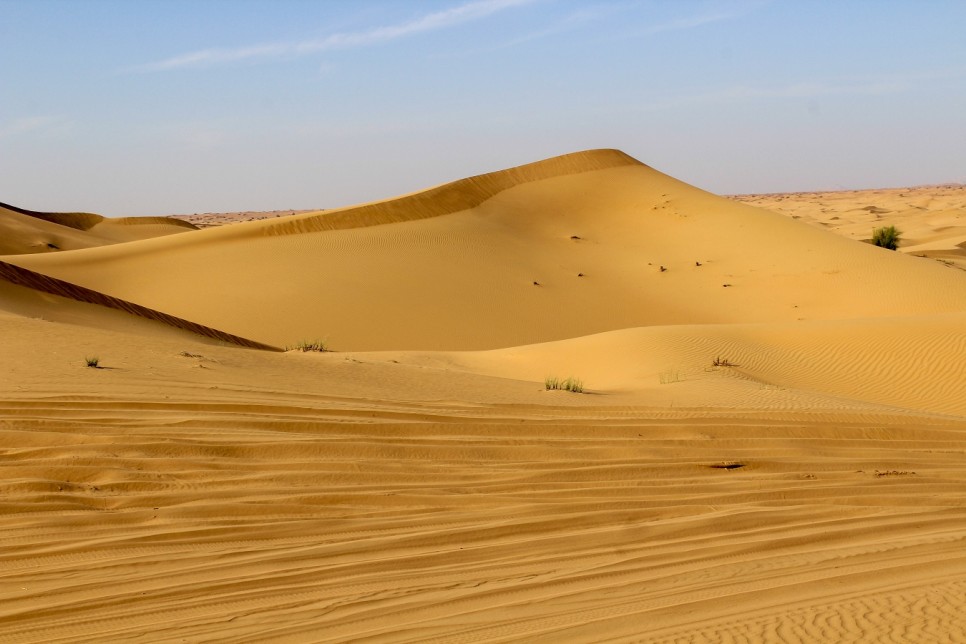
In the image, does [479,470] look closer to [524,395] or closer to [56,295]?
[524,395]

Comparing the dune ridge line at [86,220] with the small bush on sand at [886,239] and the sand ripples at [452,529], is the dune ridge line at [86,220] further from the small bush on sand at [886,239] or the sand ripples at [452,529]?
the sand ripples at [452,529]

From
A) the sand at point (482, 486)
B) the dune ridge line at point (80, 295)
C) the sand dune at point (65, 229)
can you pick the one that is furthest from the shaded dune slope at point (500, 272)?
the sand dune at point (65, 229)

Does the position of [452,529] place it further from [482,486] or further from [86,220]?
[86,220]

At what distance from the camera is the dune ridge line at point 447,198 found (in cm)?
3441

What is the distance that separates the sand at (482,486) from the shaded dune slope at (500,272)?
8.64 m

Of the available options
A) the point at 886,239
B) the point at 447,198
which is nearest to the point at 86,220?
the point at 447,198

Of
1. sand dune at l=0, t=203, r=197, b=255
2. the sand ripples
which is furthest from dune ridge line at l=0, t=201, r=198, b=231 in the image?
the sand ripples

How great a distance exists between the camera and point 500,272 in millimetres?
30156

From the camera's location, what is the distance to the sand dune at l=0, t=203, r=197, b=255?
43.6 metres

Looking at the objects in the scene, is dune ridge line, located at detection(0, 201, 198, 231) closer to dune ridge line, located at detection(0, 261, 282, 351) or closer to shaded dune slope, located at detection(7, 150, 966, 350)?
shaded dune slope, located at detection(7, 150, 966, 350)

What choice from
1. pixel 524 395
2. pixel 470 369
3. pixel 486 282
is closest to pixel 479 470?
pixel 524 395

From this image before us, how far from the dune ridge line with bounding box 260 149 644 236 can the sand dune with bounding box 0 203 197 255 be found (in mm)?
14702

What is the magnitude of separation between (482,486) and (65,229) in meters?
51.7

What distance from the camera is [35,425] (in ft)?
22.6
